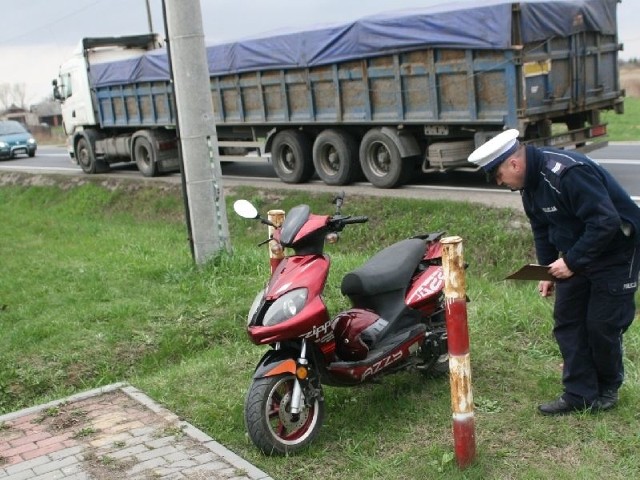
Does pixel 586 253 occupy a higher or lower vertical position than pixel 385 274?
higher

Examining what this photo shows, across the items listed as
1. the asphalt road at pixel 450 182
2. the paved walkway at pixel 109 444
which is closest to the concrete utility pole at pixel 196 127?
the paved walkway at pixel 109 444

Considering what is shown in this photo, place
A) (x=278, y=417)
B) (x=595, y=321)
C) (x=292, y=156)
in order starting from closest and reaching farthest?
(x=595, y=321) < (x=278, y=417) < (x=292, y=156)

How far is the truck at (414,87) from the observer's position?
11.7 m

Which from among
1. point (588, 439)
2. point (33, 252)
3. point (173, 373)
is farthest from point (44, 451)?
point (33, 252)

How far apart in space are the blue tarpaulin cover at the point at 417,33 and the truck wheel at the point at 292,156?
1341 millimetres

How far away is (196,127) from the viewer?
8609mm

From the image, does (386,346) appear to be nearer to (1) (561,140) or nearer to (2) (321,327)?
(2) (321,327)

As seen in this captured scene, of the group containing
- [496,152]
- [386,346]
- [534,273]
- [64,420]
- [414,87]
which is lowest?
[64,420]

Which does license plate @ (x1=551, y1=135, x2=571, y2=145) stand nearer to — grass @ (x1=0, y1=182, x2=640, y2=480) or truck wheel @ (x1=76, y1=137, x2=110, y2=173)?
grass @ (x1=0, y1=182, x2=640, y2=480)

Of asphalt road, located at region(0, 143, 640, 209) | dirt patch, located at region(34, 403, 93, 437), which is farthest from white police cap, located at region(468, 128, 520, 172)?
asphalt road, located at region(0, 143, 640, 209)

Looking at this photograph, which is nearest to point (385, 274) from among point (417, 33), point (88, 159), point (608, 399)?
point (608, 399)

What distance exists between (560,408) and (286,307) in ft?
5.48

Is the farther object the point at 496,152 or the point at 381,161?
the point at 381,161

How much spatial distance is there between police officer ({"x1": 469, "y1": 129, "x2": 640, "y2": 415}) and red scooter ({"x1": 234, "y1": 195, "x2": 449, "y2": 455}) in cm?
89
